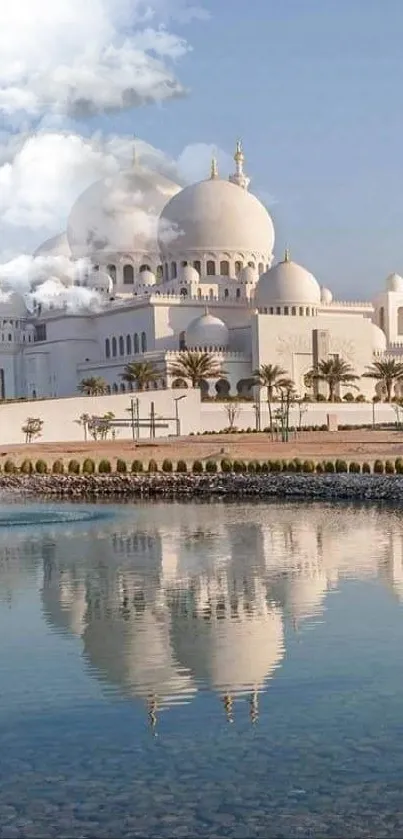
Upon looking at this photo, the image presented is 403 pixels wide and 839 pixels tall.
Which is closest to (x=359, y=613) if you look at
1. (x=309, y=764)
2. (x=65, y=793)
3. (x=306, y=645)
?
(x=306, y=645)

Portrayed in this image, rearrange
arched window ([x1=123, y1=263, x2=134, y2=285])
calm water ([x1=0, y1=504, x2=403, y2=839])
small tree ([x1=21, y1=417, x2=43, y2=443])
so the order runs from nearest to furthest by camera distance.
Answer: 1. calm water ([x1=0, y1=504, x2=403, y2=839])
2. small tree ([x1=21, y1=417, x2=43, y2=443])
3. arched window ([x1=123, y1=263, x2=134, y2=285])

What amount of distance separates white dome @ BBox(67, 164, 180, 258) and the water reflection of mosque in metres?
56.7

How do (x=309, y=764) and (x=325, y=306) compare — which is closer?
(x=309, y=764)

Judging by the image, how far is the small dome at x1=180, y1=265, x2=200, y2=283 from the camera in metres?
75.2

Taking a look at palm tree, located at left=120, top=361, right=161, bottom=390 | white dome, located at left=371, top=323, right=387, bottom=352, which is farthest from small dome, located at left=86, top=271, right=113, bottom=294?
white dome, located at left=371, top=323, right=387, bottom=352

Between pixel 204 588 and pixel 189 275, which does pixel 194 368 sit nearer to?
pixel 189 275

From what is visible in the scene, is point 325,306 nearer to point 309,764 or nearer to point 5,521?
point 5,521

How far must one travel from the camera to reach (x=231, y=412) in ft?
199

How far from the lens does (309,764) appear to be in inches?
337

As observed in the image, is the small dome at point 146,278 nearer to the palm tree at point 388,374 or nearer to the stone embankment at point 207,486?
the palm tree at point 388,374

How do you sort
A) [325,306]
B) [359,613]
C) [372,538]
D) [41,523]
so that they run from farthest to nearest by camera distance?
[325,306] < [41,523] < [372,538] < [359,613]

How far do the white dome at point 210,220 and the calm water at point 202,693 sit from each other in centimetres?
5819

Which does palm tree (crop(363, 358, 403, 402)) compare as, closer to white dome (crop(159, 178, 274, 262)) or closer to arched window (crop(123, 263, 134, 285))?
white dome (crop(159, 178, 274, 262))

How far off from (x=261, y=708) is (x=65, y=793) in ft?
7.72
